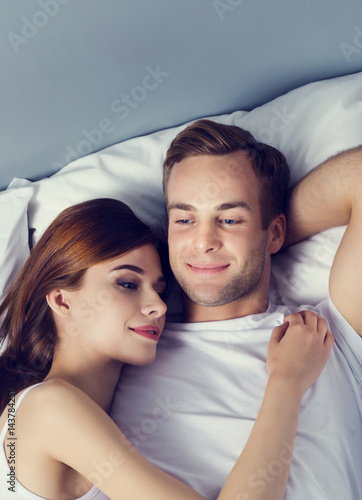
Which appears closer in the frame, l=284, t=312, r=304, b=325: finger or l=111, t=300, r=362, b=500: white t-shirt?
l=111, t=300, r=362, b=500: white t-shirt

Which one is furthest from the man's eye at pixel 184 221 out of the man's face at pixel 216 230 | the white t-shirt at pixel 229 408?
the white t-shirt at pixel 229 408

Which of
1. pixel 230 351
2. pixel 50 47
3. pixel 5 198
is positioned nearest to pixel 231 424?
pixel 230 351

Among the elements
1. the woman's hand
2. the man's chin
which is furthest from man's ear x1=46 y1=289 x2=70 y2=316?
the woman's hand

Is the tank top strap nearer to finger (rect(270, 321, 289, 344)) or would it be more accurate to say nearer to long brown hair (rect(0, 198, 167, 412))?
long brown hair (rect(0, 198, 167, 412))

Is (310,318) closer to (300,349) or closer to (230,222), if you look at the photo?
(300,349)

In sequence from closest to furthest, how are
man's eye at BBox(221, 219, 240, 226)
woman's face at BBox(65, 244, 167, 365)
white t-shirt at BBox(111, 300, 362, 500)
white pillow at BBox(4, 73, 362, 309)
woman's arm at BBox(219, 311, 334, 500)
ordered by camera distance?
woman's arm at BBox(219, 311, 334, 500) < white t-shirt at BBox(111, 300, 362, 500) < woman's face at BBox(65, 244, 167, 365) < man's eye at BBox(221, 219, 240, 226) < white pillow at BBox(4, 73, 362, 309)

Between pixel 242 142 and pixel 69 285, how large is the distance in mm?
680

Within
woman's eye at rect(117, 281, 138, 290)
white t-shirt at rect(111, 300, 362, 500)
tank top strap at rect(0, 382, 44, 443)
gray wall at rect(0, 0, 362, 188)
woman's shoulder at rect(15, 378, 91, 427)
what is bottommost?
white t-shirt at rect(111, 300, 362, 500)

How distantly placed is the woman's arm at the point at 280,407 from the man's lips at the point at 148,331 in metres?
0.32

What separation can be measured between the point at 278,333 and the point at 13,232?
891 mm

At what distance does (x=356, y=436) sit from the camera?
1259mm

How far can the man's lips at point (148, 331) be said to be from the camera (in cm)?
132

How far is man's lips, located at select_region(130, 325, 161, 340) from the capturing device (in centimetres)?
132

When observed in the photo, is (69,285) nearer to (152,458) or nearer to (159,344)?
(159,344)
